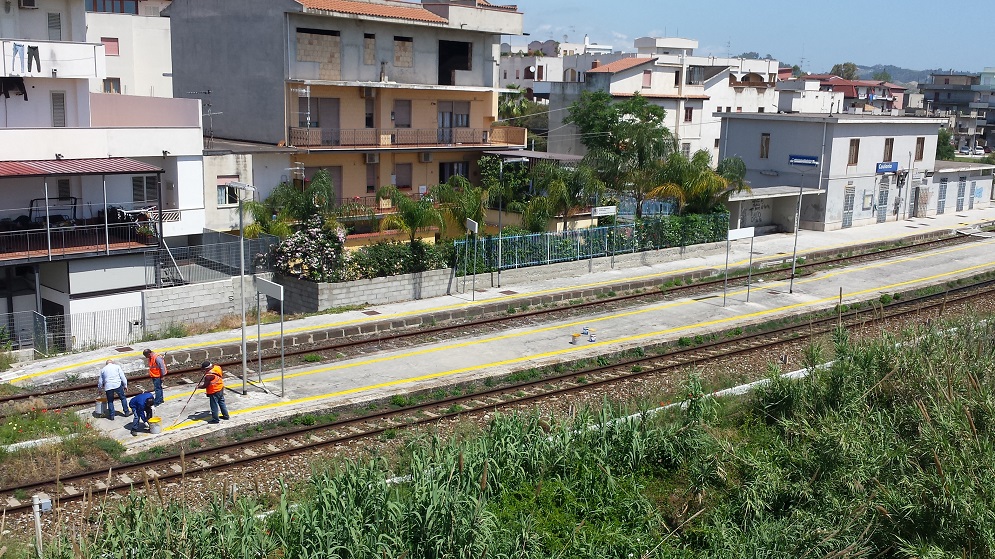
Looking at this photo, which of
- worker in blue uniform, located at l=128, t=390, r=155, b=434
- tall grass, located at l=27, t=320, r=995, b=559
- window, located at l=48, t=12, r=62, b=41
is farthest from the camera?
window, located at l=48, t=12, r=62, b=41

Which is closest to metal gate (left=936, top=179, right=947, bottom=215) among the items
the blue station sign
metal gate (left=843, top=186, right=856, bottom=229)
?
the blue station sign

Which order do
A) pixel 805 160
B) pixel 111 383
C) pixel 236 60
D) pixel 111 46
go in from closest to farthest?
1. pixel 111 383
2. pixel 236 60
3. pixel 805 160
4. pixel 111 46

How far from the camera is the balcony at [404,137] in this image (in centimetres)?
3497

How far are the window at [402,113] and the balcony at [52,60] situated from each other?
44.1 feet

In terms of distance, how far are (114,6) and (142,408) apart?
42755 millimetres

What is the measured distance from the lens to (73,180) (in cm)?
2622

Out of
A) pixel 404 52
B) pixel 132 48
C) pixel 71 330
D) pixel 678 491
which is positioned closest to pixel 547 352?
pixel 678 491

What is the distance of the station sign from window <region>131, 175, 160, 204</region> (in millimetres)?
28610

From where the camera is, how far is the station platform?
18.2 metres

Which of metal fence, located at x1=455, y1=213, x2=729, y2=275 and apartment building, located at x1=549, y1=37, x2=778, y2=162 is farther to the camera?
apartment building, located at x1=549, y1=37, x2=778, y2=162

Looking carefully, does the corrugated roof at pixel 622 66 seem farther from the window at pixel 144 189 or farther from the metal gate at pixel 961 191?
the window at pixel 144 189

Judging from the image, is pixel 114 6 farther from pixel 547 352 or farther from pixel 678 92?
pixel 547 352

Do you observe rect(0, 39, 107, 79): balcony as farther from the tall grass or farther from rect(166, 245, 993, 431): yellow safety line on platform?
the tall grass

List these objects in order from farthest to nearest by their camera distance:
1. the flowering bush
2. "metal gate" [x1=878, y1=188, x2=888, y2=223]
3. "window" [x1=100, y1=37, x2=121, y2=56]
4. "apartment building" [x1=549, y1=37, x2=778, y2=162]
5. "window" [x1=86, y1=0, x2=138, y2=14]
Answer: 1. "apartment building" [x1=549, y1=37, x2=778, y2=162]
2. "window" [x1=86, y1=0, x2=138, y2=14]
3. "window" [x1=100, y1=37, x2=121, y2=56]
4. "metal gate" [x1=878, y1=188, x2=888, y2=223]
5. the flowering bush
